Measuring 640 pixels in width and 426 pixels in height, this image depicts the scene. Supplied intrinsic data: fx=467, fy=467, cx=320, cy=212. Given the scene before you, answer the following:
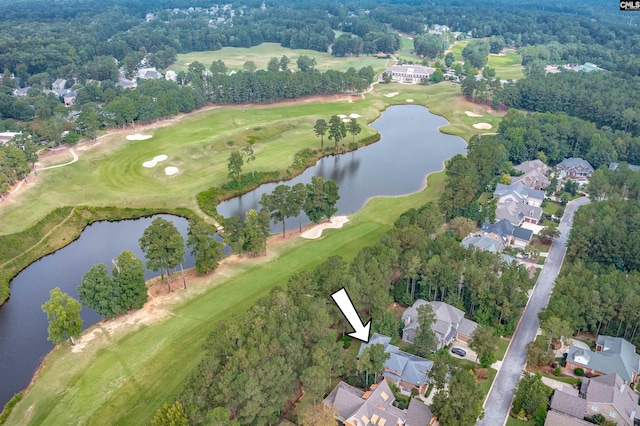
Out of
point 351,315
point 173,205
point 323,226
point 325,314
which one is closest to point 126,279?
point 325,314

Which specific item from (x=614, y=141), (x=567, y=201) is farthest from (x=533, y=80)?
(x=567, y=201)

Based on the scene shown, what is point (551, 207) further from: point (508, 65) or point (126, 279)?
point (508, 65)

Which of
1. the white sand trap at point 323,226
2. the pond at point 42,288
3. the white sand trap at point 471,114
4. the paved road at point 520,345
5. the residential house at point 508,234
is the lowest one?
the paved road at point 520,345

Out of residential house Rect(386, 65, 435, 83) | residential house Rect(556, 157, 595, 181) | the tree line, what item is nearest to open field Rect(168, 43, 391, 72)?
residential house Rect(386, 65, 435, 83)

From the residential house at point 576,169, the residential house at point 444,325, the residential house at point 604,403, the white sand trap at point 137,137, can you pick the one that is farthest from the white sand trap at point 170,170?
the residential house at point 576,169

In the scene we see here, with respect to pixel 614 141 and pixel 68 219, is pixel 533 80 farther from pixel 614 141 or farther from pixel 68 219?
pixel 68 219

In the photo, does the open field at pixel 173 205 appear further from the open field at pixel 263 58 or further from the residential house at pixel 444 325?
the open field at pixel 263 58

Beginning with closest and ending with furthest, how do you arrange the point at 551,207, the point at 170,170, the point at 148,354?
the point at 148,354 < the point at 551,207 < the point at 170,170
